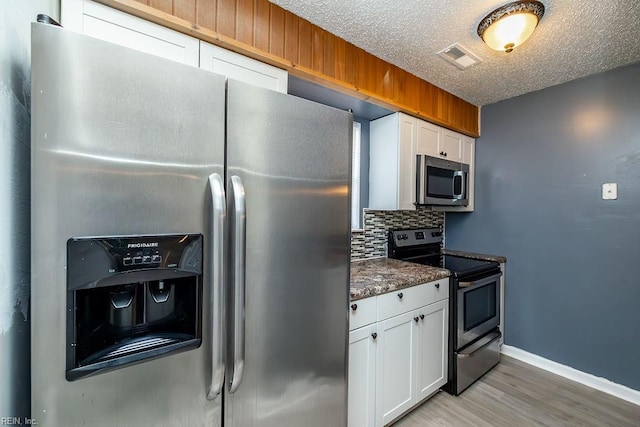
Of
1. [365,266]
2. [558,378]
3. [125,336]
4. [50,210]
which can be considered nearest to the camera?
[50,210]

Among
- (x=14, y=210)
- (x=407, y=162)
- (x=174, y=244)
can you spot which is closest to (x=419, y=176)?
(x=407, y=162)

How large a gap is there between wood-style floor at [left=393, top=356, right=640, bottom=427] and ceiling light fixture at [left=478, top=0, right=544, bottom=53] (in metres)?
2.29

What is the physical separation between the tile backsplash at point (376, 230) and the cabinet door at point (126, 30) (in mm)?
1635

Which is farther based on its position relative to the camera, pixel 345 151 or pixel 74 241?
pixel 345 151

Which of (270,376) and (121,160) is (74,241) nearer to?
(121,160)

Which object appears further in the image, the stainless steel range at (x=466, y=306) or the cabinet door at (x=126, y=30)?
the stainless steel range at (x=466, y=306)

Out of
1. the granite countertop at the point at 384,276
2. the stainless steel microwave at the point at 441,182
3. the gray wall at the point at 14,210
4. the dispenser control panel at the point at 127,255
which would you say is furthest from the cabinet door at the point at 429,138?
the gray wall at the point at 14,210

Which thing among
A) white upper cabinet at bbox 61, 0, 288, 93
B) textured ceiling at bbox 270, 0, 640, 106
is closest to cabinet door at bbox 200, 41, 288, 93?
white upper cabinet at bbox 61, 0, 288, 93

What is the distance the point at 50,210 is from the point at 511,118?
10.7 ft

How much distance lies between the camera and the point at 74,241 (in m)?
0.63

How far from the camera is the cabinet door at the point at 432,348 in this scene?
5.86 feet

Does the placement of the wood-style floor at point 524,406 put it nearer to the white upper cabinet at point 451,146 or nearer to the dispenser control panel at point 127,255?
the dispenser control panel at point 127,255

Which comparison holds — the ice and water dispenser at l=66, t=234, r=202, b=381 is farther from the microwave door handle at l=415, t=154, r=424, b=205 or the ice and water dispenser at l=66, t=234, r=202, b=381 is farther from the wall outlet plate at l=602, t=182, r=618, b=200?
the wall outlet plate at l=602, t=182, r=618, b=200

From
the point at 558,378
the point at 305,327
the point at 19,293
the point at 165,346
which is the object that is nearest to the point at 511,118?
the point at 558,378
